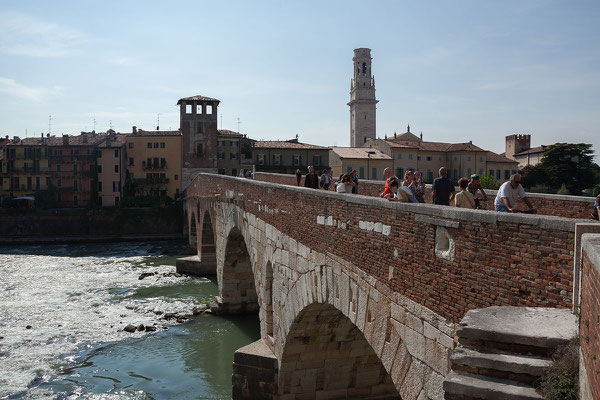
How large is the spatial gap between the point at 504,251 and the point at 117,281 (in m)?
28.5

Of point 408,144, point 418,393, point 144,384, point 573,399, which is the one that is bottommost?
point 144,384

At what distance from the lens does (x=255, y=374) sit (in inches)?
546

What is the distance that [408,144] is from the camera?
166ft

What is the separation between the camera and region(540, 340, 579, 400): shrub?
376 centimetres

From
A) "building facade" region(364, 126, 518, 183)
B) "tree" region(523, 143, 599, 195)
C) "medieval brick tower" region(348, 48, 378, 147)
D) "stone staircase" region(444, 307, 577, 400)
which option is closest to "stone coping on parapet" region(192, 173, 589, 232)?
"stone staircase" region(444, 307, 577, 400)

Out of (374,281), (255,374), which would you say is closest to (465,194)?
(374,281)

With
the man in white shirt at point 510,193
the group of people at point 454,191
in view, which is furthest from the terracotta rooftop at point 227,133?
the man in white shirt at point 510,193

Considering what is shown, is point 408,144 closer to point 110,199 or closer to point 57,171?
point 110,199

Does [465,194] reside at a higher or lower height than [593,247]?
higher

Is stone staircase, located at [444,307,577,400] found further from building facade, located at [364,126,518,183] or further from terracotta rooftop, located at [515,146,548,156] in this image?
terracotta rooftop, located at [515,146,548,156]

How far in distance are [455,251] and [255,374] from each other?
29.8 ft

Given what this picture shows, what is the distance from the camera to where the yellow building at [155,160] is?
2263 inches

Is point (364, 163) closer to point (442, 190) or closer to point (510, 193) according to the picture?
point (442, 190)

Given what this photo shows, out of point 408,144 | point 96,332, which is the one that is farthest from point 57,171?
point 96,332
